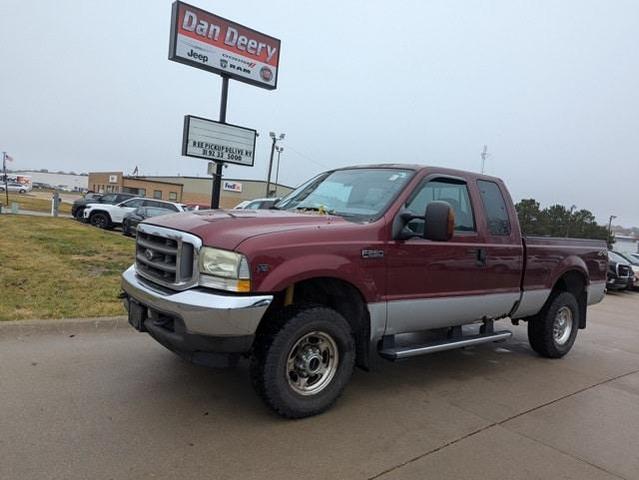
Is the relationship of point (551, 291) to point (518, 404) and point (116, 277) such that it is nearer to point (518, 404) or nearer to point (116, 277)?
point (518, 404)

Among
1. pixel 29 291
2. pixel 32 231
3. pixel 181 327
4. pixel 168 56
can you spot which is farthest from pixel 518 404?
pixel 32 231

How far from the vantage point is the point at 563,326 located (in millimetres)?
6617

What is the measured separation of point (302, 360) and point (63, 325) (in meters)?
3.20

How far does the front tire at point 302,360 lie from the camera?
3.68 meters

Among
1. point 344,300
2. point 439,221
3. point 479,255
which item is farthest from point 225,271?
point 479,255

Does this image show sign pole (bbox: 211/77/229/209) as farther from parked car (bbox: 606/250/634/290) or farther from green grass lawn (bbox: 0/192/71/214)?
green grass lawn (bbox: 0/192/71/214)

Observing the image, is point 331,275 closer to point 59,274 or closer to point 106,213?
point 59,274

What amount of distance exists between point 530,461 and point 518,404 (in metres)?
1.16

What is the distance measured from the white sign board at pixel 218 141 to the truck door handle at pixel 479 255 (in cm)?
733

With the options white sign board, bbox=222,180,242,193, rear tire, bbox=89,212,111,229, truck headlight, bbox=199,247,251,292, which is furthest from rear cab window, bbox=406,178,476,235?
white sign board, bbox=222,180,242,193

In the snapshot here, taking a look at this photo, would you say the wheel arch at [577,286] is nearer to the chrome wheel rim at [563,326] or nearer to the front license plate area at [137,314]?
the chrome wheel rim at [563,326]

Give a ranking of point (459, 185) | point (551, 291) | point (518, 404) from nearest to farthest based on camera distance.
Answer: point (518, 404) < point (459, 185) < point (551, 291)

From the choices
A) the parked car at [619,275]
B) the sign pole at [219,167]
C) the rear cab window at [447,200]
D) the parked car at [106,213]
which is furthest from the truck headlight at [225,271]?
the parked car at [106,213]

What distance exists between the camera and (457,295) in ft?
16.1
